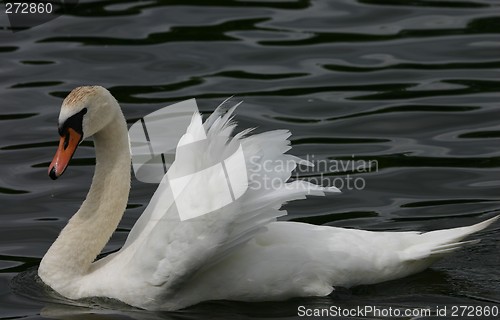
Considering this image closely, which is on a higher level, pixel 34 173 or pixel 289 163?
pixel 289 163

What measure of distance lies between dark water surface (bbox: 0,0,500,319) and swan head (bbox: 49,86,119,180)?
101 cm

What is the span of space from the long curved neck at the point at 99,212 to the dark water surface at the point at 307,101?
0.28 meters

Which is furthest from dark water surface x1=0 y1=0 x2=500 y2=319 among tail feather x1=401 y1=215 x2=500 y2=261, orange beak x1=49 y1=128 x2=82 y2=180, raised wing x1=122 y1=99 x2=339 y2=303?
orange beak x1=49 y1=128 x2=82 y2=180

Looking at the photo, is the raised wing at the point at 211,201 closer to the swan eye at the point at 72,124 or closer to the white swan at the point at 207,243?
the white swan at the point at 207,243

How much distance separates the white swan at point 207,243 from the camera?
7797mm

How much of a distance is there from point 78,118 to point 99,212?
749mm

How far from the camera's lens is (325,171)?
36.2 feet

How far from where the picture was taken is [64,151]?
27.1 feet

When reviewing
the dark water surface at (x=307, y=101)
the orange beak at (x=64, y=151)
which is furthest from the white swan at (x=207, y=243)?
the dark water surface at (x=307, y=101)

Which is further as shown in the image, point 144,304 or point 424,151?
point 424,151

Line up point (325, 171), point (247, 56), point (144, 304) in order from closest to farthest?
point (144, 304)
point (325, 171)
point (247, 56)

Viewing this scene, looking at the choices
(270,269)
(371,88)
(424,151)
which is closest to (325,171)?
(424,151)

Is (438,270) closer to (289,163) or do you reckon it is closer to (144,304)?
(289,163)

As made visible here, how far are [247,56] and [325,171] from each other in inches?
133
